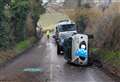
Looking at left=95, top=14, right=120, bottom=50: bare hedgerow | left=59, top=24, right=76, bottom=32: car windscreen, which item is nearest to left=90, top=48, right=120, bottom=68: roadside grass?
left=95, top=14, right=120, bottom=50: bare hedgerow

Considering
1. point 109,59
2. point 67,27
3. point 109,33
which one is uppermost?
point 109,33

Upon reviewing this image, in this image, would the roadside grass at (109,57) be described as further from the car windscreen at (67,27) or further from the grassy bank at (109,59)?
the car windscreen at (67,27)

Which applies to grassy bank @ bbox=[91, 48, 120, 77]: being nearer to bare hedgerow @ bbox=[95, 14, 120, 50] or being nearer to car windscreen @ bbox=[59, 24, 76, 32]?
bare hedgerow @ bbox=[95, 14, 120, 50]

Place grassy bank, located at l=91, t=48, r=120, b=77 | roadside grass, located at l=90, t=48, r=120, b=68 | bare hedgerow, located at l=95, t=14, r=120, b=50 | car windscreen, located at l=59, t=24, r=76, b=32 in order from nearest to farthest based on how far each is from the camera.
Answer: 1. grassy bank, located at l=91, t=48, r=120, b=77
2. roadside grass, located at l=90, t=48, r=120, b=68
3. bare hedgerow, located at l=95, t=14, r=120, b=50
4. car windscreen, located at l=59, t=24, r=76, b=32

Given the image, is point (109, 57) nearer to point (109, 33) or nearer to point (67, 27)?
point (109, 33)

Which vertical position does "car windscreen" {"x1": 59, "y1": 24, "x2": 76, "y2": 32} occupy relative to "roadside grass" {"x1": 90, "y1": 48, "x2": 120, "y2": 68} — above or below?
above

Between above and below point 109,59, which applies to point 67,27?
above

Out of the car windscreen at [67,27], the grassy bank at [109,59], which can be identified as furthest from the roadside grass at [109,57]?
the car windscreen at [67,27]

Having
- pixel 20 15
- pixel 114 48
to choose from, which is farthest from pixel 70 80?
pixel 20 15

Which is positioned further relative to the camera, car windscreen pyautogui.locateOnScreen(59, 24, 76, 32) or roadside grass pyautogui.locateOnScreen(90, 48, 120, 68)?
car windscreen pyautogui.locateOnScreen(59, 24, 76, 32)

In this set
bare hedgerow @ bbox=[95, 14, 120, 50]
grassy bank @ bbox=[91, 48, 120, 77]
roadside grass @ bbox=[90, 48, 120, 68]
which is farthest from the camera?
bare hedgerow @ bbox=[95, 14, 120, 50]

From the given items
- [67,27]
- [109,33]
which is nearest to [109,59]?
[109,33]

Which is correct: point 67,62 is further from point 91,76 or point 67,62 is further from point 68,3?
point 68,3

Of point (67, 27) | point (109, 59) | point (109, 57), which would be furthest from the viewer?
point (67, 27)
